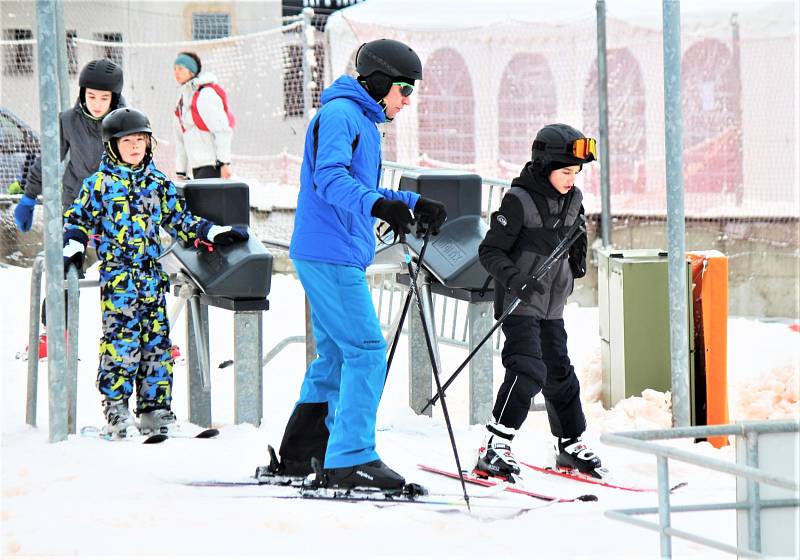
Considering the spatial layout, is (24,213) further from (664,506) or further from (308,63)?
(308,63)

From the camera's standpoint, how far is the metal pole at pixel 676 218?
5590mm

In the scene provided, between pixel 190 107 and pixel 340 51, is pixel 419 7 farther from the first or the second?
pixel 190 107

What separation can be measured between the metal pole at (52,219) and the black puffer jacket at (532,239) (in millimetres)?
1809

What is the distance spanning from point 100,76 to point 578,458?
3.12 meters

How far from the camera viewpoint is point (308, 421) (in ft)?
16.3

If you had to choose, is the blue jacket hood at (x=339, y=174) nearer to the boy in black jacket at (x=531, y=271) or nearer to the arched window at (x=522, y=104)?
the boy in black jacket at (x=531, y=271)

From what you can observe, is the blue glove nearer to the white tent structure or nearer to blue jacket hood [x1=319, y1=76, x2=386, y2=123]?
blue jacket hood [x1=319, y1=76, x2=386, y2=123]

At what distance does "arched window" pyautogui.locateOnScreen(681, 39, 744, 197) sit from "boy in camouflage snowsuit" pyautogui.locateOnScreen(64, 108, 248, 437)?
818 centimetres

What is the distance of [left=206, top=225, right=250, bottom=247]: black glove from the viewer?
5695 millimetres

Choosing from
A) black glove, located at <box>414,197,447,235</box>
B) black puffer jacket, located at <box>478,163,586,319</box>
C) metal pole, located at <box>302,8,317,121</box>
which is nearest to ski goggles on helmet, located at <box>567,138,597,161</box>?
black puffer jacket, located at <box>478,163,586,319</box>

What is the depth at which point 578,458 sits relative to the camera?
5340mm

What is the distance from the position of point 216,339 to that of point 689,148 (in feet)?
20.4

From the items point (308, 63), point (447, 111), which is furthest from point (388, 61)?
point (447, 111)

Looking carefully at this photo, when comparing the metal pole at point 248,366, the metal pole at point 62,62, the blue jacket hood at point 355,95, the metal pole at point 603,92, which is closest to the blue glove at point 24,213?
the metal pole at point 62,62
